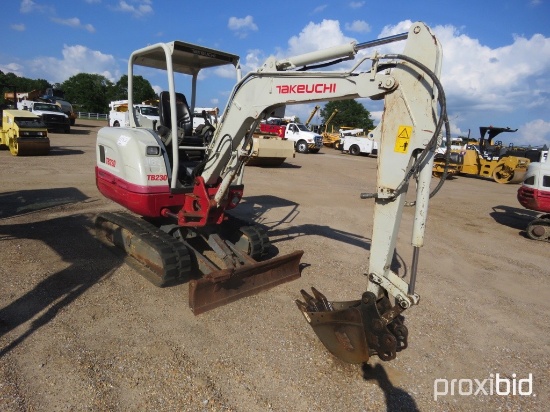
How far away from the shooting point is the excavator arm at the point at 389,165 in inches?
115

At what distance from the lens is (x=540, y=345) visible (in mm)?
4141

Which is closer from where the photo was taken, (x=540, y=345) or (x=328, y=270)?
(x=540, y=345)

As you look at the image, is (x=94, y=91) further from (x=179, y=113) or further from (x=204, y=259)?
(x=204, y=259)

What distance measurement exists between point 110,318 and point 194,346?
1.02 m

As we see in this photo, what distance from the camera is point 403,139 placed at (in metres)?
3.06

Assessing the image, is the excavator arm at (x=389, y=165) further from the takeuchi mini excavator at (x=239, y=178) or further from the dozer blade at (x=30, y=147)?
the dozer blade at (x=30, y=147)

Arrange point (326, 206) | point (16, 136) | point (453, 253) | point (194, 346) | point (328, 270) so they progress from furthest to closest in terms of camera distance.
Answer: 1. point (16, 136)
2. point (326, 206)
3. point (453, 253)
4. point (328, 270)
5. point (194, 346)

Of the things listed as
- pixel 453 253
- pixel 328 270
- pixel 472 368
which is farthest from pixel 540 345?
pixel 453 253

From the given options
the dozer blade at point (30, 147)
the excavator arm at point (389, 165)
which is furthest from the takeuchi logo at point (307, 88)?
the dozer blade at point (30, 147)

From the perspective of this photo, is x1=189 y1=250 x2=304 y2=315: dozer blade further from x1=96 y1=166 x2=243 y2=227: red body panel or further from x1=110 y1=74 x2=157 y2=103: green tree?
x1=110 y1=74 x2=157 y2=103: green tree

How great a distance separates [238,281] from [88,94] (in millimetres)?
82905

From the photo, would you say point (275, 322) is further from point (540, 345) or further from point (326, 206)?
point (326, 206)

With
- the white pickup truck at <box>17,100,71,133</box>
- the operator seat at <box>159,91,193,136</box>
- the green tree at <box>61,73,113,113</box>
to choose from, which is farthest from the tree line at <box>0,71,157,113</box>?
the operator seat at <box>159,91,193,136</box>

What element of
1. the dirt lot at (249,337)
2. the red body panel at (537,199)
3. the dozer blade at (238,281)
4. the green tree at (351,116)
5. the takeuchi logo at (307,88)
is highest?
the green tree at (351,116)
